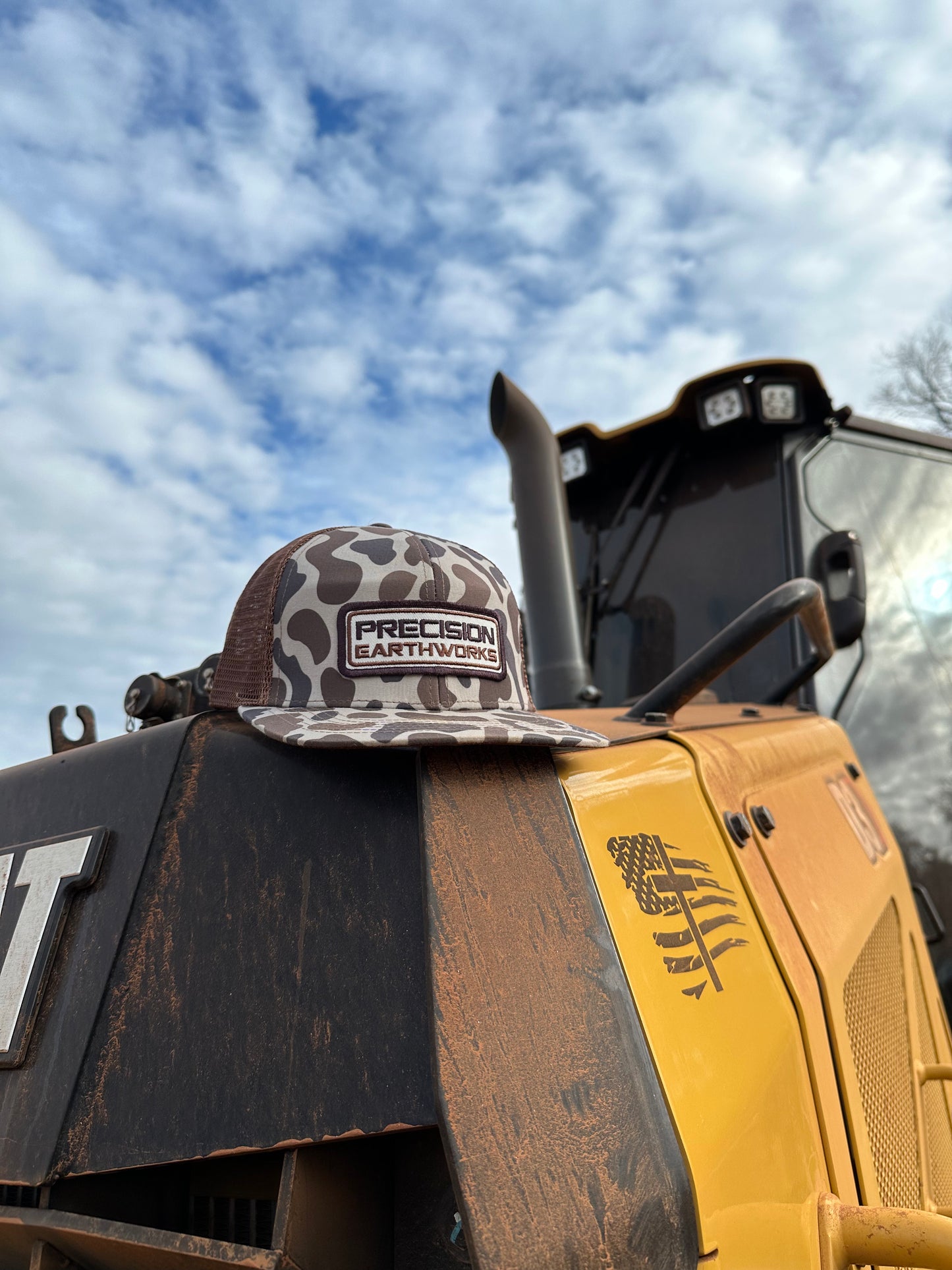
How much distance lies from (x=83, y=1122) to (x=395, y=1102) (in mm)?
337

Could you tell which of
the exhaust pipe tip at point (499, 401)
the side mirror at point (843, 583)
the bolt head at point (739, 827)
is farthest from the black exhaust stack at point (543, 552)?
the bolt head at point (739, 827)

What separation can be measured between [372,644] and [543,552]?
1.45m

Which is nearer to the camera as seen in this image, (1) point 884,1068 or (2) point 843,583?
(1) point 884,1068

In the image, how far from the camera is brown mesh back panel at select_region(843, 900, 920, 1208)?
126cm

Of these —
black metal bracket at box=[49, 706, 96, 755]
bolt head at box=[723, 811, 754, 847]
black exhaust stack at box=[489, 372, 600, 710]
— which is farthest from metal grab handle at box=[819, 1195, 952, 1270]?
black exhaust stack at box=[489, 372, 600, 710]

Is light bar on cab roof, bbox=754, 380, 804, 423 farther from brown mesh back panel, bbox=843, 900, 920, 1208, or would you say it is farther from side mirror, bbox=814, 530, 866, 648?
brown mesh back panel, bbox=843, 900, 920, 1208

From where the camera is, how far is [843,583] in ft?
9.06

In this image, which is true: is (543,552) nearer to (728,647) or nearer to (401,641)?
(728,647)

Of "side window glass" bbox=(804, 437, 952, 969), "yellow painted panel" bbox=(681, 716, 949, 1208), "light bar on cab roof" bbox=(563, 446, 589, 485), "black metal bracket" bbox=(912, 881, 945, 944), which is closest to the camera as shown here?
"yellow painted panel" bbox=(681, 716, 949, 1208)

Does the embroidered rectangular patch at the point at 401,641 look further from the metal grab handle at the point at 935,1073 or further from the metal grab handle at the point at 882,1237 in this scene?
the metal grab handle at the point at 935,1073

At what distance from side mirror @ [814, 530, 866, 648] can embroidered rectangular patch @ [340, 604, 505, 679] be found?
1.83 meters

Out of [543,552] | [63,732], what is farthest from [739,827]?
[543,552]

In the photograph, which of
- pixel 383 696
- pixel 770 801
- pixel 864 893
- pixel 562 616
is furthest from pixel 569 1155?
pixel 562 616

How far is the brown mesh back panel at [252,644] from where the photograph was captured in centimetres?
110
